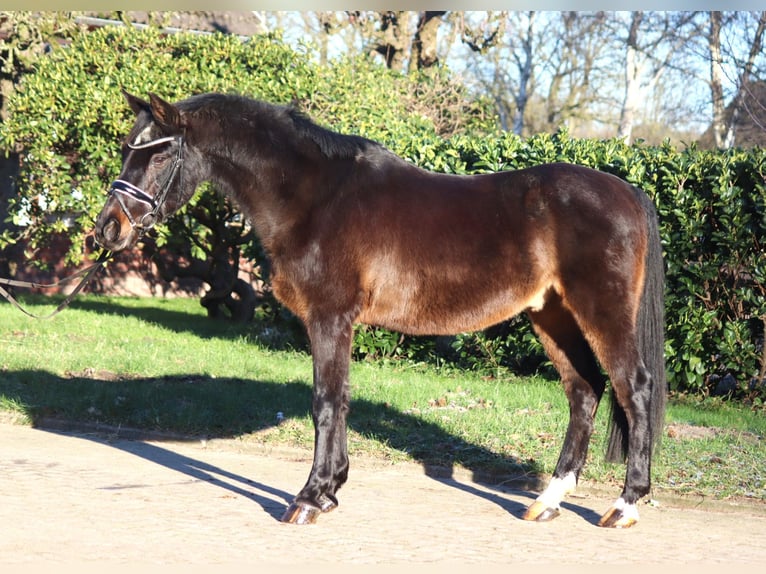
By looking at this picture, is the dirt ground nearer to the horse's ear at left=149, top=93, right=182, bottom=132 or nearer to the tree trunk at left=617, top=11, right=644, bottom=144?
the horse's ear at left=149, top=93, right=182, bottom=132

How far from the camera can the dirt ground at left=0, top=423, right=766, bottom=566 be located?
4.66m

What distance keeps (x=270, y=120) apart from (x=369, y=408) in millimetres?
3382

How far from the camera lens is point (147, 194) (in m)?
5.57

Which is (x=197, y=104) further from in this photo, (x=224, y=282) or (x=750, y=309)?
(x=224, y=282)

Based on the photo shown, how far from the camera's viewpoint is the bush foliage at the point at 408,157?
29.3 ft

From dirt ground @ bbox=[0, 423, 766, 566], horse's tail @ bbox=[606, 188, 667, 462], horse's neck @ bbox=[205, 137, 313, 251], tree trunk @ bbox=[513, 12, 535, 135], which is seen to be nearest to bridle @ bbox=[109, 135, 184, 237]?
horse's neck @ bbox=[205, 137, 313, 251]

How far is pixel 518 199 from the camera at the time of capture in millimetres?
5641

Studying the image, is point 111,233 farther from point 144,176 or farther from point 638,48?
point 638,48

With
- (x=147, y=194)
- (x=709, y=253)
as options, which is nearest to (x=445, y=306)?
(x=147, y=194)

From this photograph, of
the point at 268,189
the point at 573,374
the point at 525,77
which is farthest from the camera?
the point at 525,77

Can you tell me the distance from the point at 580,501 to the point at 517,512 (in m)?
0.61

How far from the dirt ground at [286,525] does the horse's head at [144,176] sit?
1.68m

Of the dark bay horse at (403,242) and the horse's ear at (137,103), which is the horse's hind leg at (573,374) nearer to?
the dark bay horse at (403,242)

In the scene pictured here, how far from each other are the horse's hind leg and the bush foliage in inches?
134
